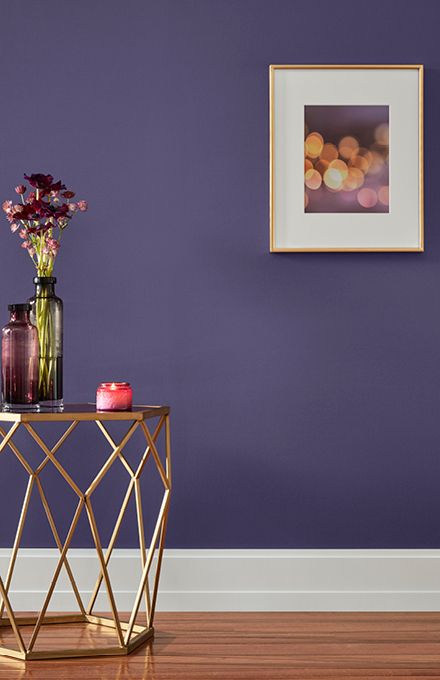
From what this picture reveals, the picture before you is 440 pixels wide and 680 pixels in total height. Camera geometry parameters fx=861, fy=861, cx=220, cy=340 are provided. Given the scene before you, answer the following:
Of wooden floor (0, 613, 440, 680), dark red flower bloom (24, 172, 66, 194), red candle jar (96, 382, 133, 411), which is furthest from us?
dark red flower bloom (24, 172, 66, 194)

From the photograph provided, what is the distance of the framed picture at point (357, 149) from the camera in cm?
267

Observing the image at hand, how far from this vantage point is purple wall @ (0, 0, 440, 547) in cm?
268

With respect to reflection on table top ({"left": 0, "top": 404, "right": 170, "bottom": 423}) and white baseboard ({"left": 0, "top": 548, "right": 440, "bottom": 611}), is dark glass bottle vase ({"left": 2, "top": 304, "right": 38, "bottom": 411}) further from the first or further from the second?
white baseboard ({"left": 0, "top": 548, "right": 440, "bottom": 611})

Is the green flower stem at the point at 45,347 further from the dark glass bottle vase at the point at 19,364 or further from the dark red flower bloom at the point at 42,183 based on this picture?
the dark red flower bloom at the point at 42,183

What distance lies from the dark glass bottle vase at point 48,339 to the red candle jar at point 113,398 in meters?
0.16

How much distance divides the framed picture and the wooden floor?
3.69 feet

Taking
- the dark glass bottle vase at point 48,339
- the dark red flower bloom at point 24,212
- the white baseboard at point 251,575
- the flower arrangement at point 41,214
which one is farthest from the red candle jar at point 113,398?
the white baseboard at point 251,575

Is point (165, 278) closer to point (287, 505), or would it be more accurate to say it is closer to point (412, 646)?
point (287, 505)

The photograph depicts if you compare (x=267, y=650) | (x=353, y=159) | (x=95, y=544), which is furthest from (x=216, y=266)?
(x=267, y=650)

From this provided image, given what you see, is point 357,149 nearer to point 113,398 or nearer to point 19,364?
point 113,398

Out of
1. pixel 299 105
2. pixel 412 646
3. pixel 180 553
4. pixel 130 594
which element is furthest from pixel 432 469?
pixel 299 105

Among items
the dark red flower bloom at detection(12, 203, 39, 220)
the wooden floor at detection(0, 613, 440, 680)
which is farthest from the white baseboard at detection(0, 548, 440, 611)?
the dark red flower bloom at detection(12, 203, 39, 220)

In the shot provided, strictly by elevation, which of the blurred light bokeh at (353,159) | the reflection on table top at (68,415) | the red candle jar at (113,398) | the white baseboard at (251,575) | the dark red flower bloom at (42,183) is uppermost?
the blurred light bokeh at (353,159)

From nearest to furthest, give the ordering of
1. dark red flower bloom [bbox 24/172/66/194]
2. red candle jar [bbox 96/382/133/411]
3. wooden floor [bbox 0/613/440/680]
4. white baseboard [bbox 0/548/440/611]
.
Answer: wooden floor [bbox 0/613/440/680]
red candle jar [bbox 96/382/133/411]
dark red flower bloom [bbox 24/172/66/194]
white baseboard [bbox 0/548/440/611]
